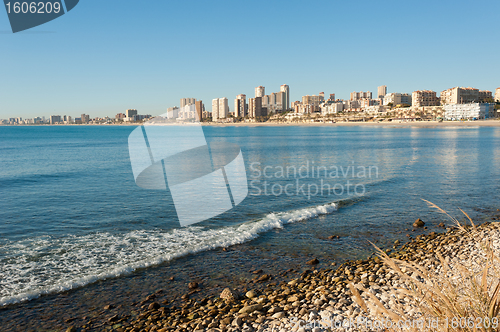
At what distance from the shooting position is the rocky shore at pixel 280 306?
A: 18.9ft

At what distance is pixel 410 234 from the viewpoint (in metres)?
10.9

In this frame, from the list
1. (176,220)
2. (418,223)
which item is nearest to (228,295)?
(176,220)

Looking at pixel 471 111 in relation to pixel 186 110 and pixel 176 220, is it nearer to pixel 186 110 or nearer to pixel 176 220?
pixel 176 220

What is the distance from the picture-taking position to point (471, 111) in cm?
16400

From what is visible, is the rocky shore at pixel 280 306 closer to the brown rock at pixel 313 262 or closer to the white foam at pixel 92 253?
the brown rock at pixel 313 262

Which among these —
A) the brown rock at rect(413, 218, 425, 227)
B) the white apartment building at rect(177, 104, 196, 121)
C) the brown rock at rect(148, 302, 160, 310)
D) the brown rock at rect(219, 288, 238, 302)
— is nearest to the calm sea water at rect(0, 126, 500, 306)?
the brown rock at rect(413, 218, 425, 227)

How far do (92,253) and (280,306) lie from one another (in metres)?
6.24

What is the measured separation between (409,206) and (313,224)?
17.7 feet

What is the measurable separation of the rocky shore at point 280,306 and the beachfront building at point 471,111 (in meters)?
190

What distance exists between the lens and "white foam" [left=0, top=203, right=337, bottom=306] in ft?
25.8

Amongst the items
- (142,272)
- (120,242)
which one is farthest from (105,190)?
(142,272)

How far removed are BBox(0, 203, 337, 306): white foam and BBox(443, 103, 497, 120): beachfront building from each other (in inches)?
7444

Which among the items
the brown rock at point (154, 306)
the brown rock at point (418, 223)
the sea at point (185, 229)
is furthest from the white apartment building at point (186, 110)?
the brown rock at point (418, 223)

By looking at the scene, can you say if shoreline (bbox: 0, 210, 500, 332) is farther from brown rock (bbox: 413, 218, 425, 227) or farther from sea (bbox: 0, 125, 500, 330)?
brown rock (bbox: 413, 218, 425, 227)
